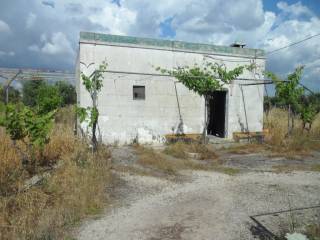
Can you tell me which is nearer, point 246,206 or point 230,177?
point 246,206

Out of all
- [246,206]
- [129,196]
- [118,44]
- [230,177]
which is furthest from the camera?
[118,44]

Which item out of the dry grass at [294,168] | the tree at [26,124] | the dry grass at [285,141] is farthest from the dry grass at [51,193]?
the dry grass at [285,141]

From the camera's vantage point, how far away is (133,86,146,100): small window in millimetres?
11703

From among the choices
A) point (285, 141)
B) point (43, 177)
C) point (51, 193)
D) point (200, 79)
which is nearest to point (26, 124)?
point (43, 177)

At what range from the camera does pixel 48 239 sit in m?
3.86

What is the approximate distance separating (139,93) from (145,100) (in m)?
0.38

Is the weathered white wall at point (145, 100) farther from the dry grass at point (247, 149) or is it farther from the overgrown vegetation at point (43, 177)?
the overgrown vegetation at point (43, 177)

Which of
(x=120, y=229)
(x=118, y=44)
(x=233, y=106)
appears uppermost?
(x=118, y=44)

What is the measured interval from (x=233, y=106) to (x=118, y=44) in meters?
5.99

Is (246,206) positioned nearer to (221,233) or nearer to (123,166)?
(221,233)

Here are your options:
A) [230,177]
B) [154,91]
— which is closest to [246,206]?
[230,177]

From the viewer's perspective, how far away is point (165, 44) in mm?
12102

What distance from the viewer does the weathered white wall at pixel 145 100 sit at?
439 inches

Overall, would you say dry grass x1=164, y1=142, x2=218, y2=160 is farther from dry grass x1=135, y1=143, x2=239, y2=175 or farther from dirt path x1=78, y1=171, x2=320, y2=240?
dirt path x1=78, y1=171, x2=320, y2=240
